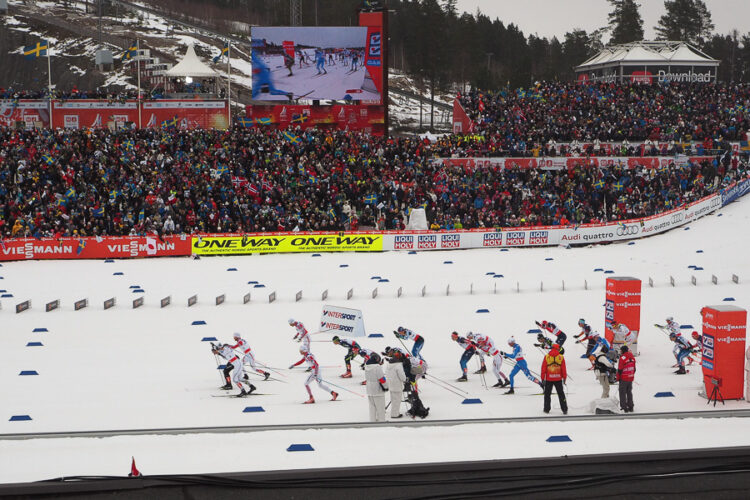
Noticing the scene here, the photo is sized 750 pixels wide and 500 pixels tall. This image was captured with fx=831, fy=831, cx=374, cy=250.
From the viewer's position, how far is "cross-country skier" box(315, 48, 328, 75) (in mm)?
42688

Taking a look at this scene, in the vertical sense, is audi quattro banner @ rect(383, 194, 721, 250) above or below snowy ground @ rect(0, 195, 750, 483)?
above

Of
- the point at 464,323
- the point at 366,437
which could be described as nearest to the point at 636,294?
the point at 464,323

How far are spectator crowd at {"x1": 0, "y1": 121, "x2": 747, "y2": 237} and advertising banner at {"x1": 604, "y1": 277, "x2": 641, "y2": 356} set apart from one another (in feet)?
54.6

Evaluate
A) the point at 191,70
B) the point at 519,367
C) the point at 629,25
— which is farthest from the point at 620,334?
the point at 629,25

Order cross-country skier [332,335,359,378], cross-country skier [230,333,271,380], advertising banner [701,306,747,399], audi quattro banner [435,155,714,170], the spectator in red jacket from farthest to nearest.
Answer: audi quattro banner [435,155,714,170]
cross-country skier [332,335,359,378]
cross-country skier [230,333,271,380]
advertising banner [701,306,747,399]
the spectator in red jacket

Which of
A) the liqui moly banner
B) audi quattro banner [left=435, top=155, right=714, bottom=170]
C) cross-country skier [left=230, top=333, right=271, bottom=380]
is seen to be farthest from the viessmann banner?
cross-country skier [left=230, top=333, right=271, bottom=380]

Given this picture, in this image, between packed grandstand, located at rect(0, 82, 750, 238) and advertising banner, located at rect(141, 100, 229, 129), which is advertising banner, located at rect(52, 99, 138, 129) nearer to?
advertising banner, located at rect(141, 100, 229, 129)

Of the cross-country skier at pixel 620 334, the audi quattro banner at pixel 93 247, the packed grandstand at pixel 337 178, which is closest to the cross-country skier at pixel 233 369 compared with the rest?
the cross-country skier at pixel 620 334

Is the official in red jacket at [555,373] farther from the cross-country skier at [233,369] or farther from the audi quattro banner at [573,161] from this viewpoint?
the audi quattro banner at [573,161]

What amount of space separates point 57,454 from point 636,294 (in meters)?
12.6

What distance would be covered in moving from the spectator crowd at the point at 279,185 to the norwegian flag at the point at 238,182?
43 millimetres

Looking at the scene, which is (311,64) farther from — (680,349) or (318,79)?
(680,349)

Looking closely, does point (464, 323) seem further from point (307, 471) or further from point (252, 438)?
point (307, 471)

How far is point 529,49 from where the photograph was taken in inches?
4341
